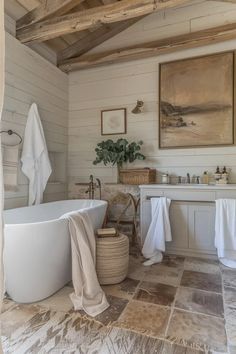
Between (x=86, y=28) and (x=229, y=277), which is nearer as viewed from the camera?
(x=229, y=277)

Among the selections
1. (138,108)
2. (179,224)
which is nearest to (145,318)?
(179,224)

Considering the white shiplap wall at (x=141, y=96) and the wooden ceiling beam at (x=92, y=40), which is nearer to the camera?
the white shiplap wall at (x=141, y=96)

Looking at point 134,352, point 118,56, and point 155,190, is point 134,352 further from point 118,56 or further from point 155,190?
point 118,56

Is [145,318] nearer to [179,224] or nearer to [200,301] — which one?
[200,301]

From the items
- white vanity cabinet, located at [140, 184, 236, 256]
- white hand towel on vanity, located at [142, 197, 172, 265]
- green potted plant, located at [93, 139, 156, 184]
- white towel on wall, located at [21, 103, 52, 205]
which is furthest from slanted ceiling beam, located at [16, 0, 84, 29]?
white hand towel on vanity, located at [142, 197, 172, 265]

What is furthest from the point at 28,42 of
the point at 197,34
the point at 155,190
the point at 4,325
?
the point at 4,325

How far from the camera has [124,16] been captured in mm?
2559

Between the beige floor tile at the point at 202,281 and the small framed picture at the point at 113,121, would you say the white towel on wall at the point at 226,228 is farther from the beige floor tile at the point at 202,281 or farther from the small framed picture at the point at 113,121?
the small framed picture at the point at 113,121

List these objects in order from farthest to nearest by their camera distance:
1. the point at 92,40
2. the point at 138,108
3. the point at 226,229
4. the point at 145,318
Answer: the point at 92,40, the point at 138,108, the point at 226,229, the point at 145,318

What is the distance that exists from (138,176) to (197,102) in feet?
4.21

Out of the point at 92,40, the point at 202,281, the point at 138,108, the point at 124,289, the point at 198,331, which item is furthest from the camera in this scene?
the point at 92,40

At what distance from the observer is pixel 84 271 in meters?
1.92

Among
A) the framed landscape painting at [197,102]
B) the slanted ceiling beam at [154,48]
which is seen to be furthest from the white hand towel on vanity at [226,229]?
the slanted ceiling beam at [154,48]

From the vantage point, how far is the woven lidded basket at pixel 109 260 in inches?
84.4
